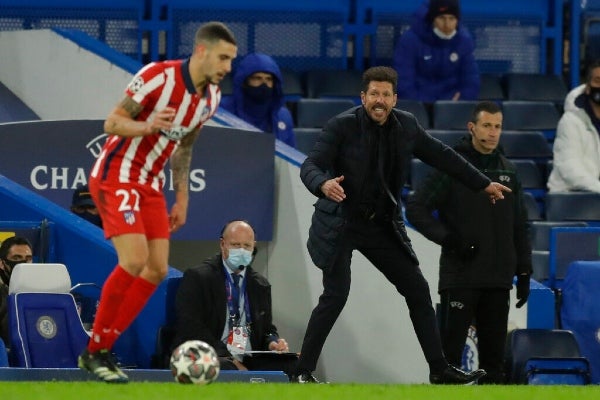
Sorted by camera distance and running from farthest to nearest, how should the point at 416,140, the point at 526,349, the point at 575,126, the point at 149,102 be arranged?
1. the point at 575,126
2. the point at 526,349
3. the point at 416,140
4. the point at 149,102

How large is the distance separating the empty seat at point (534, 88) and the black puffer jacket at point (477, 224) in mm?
5101

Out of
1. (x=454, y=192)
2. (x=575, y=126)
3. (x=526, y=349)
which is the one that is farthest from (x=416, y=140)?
(x=575, y=126)

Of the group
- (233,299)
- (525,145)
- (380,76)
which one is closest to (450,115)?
(525,145)

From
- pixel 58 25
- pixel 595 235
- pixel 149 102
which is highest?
pixel 58 25

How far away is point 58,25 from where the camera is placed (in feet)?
45.7

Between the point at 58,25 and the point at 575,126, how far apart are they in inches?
187

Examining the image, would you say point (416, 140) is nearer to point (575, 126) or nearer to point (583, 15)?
point (575, 126)

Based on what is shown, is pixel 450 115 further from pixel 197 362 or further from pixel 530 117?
pixel 197 362

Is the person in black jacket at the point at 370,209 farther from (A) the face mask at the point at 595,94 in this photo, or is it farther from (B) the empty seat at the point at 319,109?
(B) the empty seat at the point at 319,109

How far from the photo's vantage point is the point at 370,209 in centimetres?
849

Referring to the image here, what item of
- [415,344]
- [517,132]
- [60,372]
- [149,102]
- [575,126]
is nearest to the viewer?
[149,102]

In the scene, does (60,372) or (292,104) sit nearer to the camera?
(60,372)

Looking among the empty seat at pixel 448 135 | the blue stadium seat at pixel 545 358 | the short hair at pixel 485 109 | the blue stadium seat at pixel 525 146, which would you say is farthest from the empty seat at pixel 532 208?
the short hair at pixel 485 109

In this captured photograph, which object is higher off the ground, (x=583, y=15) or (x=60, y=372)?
(x=583, y=15)
